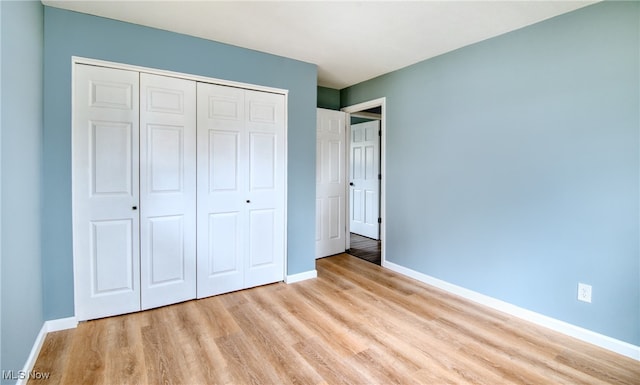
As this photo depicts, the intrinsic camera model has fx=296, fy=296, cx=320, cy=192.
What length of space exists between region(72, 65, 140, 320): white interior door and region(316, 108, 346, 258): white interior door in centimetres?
221

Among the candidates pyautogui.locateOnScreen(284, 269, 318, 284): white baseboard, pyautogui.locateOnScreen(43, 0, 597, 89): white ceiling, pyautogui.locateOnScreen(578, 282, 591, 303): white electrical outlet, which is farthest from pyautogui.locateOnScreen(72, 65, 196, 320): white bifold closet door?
pyautogui.locateOnScreen(578, 282, 591, 303): white electrical outlet

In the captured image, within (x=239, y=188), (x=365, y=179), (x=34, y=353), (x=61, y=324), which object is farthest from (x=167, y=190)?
(x=365, y=179)

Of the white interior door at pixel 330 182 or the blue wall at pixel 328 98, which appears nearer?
the white interior door at pixel 330 182

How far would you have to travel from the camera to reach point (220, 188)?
9.23 feet

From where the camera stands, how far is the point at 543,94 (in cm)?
231

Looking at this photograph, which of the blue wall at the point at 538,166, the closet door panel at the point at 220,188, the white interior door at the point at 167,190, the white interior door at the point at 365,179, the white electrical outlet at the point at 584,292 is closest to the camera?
the blue wall at the point at 538,166

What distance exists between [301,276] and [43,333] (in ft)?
6.94

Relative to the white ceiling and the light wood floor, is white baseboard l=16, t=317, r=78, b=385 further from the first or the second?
the white ceiling

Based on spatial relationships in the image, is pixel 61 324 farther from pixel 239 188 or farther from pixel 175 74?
pixel 175 74

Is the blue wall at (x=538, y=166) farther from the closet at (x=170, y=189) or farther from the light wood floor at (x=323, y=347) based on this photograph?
the closet at (x=170, y=189)

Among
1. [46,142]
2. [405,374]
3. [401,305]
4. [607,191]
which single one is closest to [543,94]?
[607,191]

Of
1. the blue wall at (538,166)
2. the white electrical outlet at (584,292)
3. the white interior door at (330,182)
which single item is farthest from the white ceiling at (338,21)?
the white electrical outlet at (584,292)

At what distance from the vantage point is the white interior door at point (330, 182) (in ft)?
13.3

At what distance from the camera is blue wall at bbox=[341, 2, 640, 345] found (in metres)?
1.97
